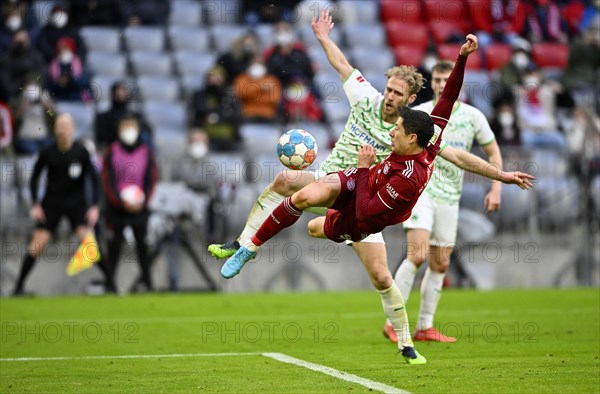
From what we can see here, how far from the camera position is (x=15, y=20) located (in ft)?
65.8

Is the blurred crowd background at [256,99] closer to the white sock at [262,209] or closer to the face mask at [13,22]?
the face mask at [13,22]

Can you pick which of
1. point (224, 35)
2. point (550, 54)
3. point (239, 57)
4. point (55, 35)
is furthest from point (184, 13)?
point (550, 54)

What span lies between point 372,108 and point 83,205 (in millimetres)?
8099

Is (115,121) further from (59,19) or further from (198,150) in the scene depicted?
(59,19)

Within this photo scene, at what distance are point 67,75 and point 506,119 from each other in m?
7.82

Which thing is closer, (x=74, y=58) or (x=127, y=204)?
(x=127, y=204)

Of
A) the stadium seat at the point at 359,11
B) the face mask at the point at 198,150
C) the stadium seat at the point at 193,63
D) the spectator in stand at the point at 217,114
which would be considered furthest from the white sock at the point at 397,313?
the stadium seat at the point at 359,11

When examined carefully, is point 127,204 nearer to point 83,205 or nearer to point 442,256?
point 83,205

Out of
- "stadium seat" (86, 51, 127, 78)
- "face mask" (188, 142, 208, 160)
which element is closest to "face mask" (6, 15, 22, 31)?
"stadium seat" (86, 51, 127, 78)

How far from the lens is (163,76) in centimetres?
2095

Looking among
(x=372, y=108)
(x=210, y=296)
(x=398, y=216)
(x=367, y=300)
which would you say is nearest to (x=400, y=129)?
(x=398, y=216)

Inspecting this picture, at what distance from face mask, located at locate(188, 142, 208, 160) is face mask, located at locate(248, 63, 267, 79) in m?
2.21

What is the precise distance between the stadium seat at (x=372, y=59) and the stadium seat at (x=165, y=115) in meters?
4.05

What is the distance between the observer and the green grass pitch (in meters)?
7.74
